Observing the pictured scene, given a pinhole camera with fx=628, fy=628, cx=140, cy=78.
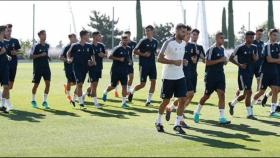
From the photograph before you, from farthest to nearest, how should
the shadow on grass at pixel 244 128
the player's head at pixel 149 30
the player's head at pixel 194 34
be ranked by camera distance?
the player's head at pixel 149 30 → the player's head at pixel 194 34 → the shadow on grass at pixel 244 128

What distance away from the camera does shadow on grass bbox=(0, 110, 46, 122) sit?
15.1 metres

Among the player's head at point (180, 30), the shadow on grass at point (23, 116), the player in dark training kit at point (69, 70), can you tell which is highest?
the player's head at point (180, 30)

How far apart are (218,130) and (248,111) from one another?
2.51m

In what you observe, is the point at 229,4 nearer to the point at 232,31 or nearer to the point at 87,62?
the point at 232,31

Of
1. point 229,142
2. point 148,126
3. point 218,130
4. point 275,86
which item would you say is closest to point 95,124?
point 148,126

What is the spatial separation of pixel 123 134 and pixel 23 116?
4.14 meters

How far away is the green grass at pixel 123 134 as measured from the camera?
416 inches

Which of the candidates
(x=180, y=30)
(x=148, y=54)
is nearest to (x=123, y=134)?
(x=180, y=30)

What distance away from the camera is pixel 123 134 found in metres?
12.5

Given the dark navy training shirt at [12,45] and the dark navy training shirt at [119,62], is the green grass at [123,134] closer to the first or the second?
the dark navy training shirt at [119,62]

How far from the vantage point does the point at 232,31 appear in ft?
291

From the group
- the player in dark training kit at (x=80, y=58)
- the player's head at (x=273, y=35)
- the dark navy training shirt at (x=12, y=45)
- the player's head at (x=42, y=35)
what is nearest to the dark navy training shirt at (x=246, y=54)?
the player's head at (x=273, y=35)

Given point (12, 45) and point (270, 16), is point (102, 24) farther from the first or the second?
point (12, 45)

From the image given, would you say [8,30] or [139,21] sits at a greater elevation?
[139,21]
